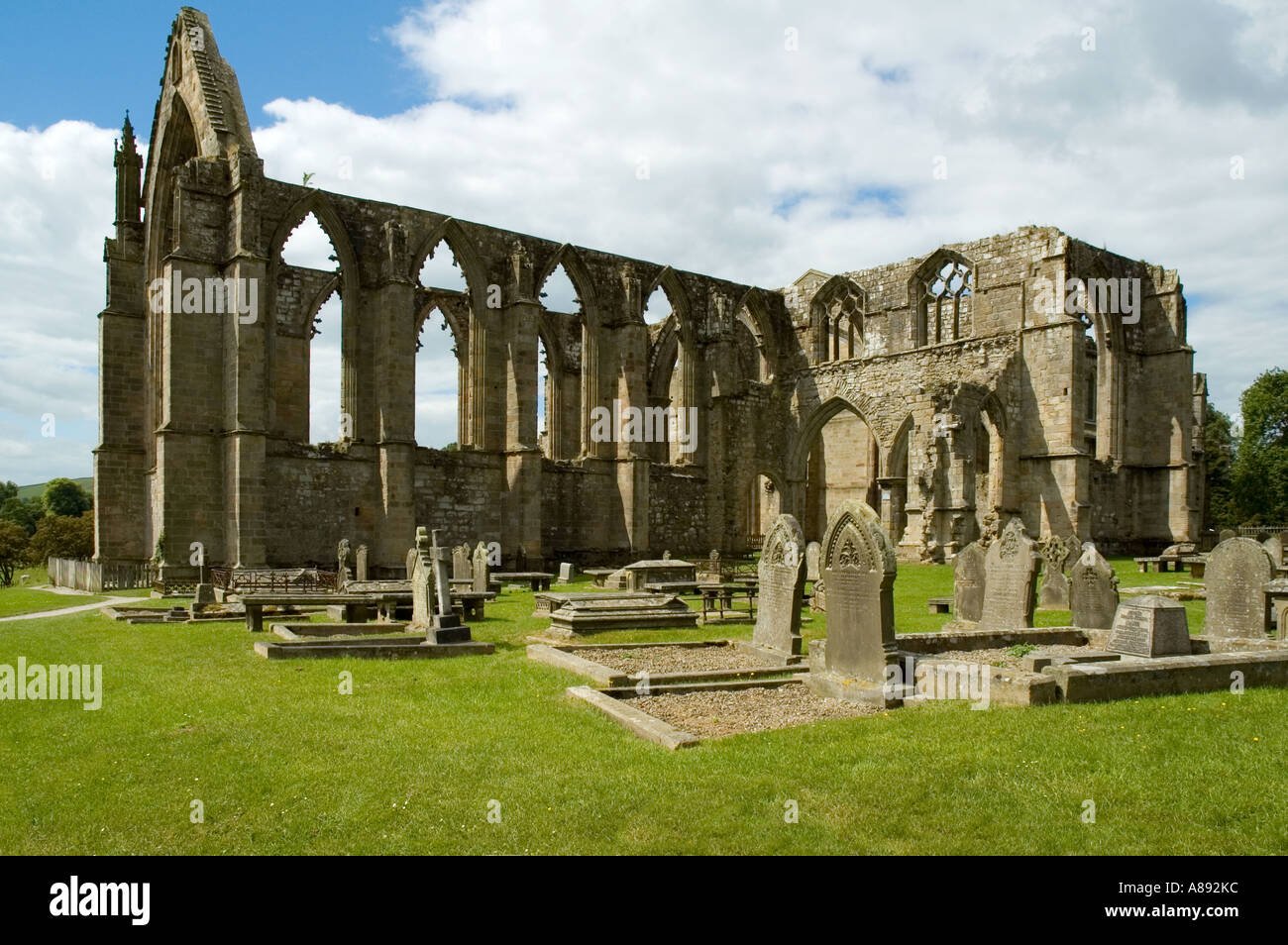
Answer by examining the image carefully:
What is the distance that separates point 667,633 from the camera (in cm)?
1283

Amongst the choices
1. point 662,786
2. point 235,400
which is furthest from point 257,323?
point 662,786

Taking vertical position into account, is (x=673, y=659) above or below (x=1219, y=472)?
below

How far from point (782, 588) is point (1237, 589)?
16.1 feet

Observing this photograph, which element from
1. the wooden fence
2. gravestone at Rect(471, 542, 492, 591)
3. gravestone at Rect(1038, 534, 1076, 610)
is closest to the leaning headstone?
gravestone at Rect(471, 542, 492, 591)

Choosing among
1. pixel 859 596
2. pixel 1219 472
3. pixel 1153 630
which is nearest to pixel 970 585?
pixel 1153 630

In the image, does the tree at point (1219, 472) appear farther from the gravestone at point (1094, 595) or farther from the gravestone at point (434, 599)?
the gravestone at point (434, 599)

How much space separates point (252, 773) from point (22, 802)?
3.89ft

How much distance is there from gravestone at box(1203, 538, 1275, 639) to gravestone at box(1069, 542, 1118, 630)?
1.16 metres

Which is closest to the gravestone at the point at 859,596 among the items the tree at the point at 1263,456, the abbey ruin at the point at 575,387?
the abbey ruin at the point at 575,387

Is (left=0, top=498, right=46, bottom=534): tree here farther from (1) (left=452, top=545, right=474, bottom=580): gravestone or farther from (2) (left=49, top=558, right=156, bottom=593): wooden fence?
(1) (left=452, top=545, right=474, bottom=580): gravestone

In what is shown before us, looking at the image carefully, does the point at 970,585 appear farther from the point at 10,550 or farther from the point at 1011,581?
the point at 10,550

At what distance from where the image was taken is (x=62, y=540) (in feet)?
118

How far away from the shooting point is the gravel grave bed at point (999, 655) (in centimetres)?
926
